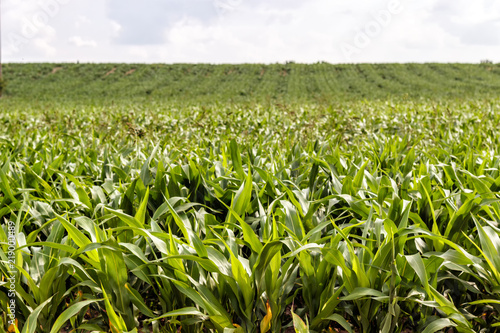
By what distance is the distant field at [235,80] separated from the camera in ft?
131

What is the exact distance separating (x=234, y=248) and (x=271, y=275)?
25 cm

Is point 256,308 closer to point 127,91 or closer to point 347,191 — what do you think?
point 347,191

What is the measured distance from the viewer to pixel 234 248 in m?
1.75

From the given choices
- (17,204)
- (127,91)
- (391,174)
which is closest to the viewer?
(17,204)

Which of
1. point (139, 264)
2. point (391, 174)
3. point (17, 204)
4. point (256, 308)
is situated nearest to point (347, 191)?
point (391, 174)

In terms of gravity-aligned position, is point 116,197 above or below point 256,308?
above

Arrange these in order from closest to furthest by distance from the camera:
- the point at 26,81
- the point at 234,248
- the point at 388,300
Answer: the point at 388,300 → the point at 234,248 → the point at 26,81

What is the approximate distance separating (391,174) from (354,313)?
6.39 feet

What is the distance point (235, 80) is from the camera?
161ft

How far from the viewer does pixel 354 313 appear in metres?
1.67

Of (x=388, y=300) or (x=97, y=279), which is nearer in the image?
(x=388, y=300)

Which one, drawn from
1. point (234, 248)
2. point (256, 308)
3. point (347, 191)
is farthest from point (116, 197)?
point (347, 191)

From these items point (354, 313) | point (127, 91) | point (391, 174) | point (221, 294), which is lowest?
point (354, 313)

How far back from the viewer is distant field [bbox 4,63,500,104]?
40.1 metres
